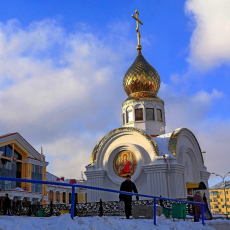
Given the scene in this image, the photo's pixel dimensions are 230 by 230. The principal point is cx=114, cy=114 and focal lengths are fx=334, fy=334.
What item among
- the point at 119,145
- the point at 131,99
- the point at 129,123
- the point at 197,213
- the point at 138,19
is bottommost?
the point at 197,213

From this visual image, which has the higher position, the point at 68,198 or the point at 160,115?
the point at 160,115

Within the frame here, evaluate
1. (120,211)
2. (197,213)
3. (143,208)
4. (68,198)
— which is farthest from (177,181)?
(68,198)

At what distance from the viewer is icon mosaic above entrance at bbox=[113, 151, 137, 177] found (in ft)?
64.4

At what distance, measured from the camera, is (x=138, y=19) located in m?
25.1

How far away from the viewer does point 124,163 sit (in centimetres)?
1997

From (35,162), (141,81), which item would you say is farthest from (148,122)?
(35,162)

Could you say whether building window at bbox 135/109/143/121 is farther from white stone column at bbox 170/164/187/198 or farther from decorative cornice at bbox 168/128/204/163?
white stone column at bbox 170/164/187/198

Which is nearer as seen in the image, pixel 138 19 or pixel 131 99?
pixel 131 99

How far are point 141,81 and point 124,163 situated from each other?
6.39 metres

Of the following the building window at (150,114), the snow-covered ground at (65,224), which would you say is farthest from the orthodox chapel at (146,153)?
the snow-covered ground at (65,224)

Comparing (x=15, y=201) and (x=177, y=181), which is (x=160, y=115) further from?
(x=15, y=201)

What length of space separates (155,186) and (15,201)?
12.1 metres

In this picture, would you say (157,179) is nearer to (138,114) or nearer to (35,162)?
(138,114)

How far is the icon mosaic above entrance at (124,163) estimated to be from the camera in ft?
64.4
